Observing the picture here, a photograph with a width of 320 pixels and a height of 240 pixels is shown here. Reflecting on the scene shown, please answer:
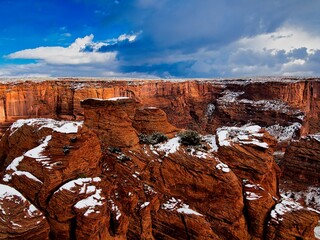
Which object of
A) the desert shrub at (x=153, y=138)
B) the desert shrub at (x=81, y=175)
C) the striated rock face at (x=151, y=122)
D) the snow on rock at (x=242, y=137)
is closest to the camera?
the desert shrub at (x=81, y=175)

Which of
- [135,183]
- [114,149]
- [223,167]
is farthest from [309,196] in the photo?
[114,149]

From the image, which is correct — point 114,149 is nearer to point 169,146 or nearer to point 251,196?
point 169,146

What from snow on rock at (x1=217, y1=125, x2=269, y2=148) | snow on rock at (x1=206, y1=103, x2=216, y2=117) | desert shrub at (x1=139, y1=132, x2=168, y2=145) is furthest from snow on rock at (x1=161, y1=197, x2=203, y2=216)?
snow on rock at (x1=206, y1=103, x2=216, y2=117)

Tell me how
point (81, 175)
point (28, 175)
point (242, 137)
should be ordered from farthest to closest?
point (242, 137) → point (81, 175) → point (28, 175)

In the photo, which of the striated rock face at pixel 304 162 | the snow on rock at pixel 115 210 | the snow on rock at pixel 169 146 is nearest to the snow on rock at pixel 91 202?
the snow on rock at pixel 115 210

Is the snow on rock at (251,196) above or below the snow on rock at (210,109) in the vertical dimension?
above

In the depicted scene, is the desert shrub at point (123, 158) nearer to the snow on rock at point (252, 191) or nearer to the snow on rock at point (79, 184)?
the snow on rock at point (79, 184)

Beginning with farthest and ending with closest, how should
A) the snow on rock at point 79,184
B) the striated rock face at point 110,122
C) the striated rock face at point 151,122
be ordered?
the striated rock face at point 151,122 < the striated rock face at point 110,122 < the snow on rock at point 79,184

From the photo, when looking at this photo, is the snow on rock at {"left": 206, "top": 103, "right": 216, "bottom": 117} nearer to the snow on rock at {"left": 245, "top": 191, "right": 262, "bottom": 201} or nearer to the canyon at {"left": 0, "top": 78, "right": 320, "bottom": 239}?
the canyon at {"left": 0, "top": 78, "right": 320, "bottom": 239}
